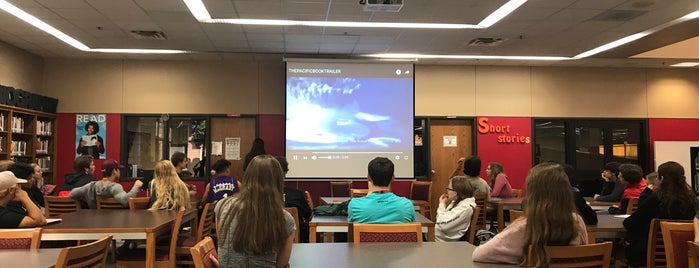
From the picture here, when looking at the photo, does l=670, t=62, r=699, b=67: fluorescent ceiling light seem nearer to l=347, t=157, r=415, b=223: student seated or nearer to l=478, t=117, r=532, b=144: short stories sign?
l=478, t=117, r=532, b=144: short stories sign

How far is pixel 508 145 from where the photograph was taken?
989cm

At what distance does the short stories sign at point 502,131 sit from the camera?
984 cm

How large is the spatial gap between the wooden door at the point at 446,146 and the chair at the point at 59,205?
249 inches

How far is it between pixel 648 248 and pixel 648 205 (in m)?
0.34

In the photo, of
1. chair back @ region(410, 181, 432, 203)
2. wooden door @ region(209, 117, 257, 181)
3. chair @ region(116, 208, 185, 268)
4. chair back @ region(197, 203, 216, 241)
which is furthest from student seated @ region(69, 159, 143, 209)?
chair back @ region(410, 181, 432, 203)

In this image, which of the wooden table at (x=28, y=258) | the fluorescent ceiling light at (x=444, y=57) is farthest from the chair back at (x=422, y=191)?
the wooden table at (x=28, y=258)

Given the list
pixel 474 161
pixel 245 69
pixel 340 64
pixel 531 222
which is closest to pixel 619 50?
pixel 474 161

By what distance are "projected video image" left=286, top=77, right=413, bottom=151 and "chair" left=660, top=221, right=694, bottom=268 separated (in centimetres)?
556

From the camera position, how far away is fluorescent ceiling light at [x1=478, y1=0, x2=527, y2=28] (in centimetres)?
593

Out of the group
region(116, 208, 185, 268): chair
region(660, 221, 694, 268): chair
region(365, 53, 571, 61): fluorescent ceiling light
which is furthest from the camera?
region(365, 53, 571, 61): fluorescent ceiling light

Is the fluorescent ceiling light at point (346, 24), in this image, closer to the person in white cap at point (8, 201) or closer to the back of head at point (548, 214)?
the person in white cap at point (8, 201)

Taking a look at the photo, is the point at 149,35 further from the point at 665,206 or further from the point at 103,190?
the point at 665,206

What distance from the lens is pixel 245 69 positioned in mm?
9547

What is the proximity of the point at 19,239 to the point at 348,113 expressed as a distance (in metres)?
6.10
